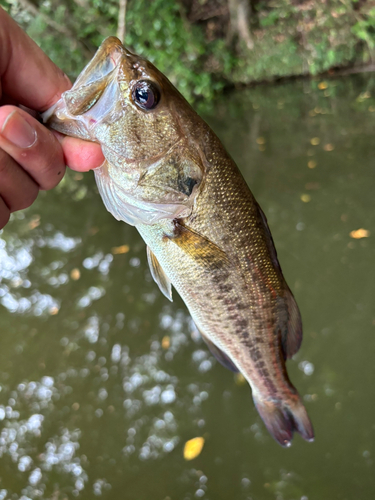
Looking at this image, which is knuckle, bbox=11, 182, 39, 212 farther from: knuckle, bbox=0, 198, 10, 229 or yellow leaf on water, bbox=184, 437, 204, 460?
yellow leaf on water, bbox=184, 437, 204, 460

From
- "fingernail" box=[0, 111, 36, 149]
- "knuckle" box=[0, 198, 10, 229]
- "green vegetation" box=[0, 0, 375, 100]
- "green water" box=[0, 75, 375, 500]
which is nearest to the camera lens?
"fingernail" box=[0, 111, 36, 149]

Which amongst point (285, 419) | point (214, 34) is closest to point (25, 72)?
point (285, 419)

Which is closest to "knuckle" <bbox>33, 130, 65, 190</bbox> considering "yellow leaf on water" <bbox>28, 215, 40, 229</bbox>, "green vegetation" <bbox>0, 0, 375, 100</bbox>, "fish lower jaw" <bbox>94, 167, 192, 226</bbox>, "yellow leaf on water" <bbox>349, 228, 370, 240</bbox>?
"fish lower jaw" <bbox>94, 167, 192, 226</bbox>

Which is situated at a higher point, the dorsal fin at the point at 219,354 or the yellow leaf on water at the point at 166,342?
the dorsal fin at the point at 219,354

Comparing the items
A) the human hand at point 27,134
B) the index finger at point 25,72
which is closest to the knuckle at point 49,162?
the human hand at point 27,134

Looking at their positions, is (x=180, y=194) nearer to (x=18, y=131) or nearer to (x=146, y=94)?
(x=146, y=94)

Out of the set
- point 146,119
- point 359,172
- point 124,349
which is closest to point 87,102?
point 146,119

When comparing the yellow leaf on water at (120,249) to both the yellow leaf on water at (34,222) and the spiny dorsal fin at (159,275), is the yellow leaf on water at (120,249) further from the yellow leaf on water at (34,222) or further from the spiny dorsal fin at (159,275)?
the spiny dorsal fin at (159,275)
